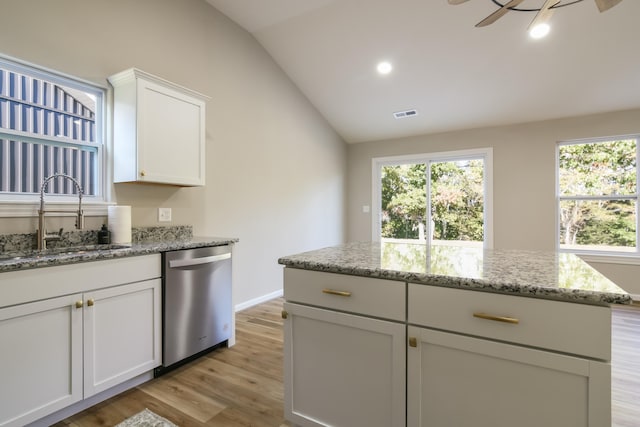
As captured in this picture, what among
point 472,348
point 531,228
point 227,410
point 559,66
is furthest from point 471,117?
point 227,410

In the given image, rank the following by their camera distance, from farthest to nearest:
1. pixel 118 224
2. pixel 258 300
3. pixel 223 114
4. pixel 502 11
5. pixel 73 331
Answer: pixel 258 300 < pixel 223 114 < pixel 118 224 < pixel 502 11 < pixel 73 331

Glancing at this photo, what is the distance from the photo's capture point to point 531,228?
437 cm

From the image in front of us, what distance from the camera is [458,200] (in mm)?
4930

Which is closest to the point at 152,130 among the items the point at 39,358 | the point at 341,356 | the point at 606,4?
the point at 39,358

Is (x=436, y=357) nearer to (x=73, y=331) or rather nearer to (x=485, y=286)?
(x=485, y=286)

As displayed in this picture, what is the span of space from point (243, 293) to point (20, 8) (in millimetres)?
2830

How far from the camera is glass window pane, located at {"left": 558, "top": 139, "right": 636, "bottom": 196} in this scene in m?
3.98

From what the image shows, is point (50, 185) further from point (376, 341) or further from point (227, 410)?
point (376, 341)

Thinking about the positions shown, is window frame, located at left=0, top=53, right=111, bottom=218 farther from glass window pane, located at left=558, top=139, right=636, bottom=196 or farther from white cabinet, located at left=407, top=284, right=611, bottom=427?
glass window pane, located at left=558, top=139, right=636, bottom=196

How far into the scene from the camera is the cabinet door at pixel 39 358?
144cm

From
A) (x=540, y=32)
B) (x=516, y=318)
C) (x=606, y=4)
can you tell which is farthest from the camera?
(x=540, y=32)

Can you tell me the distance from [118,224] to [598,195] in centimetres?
537

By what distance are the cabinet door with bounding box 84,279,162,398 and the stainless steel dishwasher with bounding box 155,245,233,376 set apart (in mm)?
76

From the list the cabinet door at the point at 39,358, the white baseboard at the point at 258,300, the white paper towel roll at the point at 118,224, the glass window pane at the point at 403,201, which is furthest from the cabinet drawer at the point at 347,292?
the glass window pane at the point at 403,201
